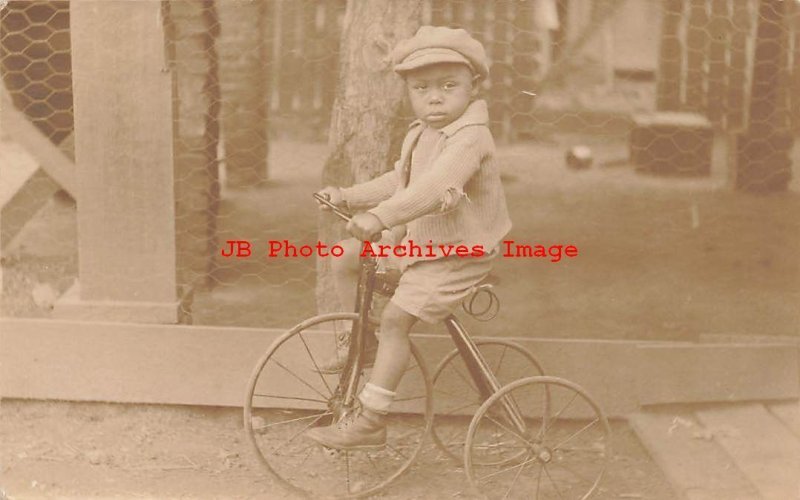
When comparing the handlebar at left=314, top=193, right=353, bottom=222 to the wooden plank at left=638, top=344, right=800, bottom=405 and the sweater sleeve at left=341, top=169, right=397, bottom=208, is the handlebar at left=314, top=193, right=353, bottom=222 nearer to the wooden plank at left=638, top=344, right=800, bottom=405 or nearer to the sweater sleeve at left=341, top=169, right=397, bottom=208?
the sweater sleeve at left=341, top=169, right=397, bottom=208

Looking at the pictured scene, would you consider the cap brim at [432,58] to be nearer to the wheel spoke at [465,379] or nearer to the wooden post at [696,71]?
the wheel spoke at [465,379]

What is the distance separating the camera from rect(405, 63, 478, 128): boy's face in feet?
11.5

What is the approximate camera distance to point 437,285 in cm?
357

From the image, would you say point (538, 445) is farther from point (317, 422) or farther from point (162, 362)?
point (162, 362)

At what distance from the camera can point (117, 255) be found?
4.46m

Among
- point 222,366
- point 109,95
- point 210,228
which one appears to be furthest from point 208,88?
point 222,366

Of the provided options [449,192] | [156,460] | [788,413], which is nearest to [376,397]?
[449,192]

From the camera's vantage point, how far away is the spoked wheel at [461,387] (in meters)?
4.21

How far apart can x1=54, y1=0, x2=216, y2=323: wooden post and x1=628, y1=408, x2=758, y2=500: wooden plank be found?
76.6 inches

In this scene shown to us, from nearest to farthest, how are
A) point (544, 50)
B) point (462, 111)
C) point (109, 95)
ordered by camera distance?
1. point (462, 111)
2. point (109, 95)
3. point (544, 50)

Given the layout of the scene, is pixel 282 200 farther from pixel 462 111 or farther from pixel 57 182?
pixel 462 111

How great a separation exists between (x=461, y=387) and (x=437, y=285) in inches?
36.8

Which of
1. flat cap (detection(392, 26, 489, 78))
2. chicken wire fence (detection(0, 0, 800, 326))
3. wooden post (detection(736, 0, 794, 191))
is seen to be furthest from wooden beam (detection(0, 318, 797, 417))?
wooden post (detection(736, 0, 794, 191))

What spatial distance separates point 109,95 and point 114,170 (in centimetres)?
29
